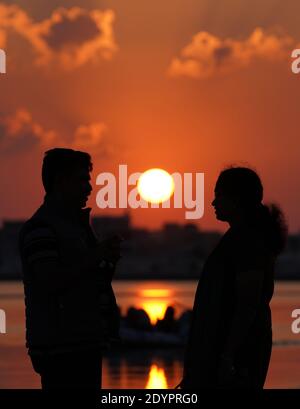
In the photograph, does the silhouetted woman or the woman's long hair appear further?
the woman's long hair

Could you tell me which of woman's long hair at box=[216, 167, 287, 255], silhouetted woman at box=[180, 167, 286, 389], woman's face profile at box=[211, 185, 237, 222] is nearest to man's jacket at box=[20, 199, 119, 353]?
silhouetted woman at box=[180, 167, 286, 389]

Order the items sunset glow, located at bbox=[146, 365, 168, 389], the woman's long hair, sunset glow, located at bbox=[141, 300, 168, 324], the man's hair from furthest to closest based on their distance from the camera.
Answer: sunset glow, located at bbox=[141, 300, 168, 324], sunset glow, located at bbox=[146, 365, 168, 389], the woman's long hair, the man's hair

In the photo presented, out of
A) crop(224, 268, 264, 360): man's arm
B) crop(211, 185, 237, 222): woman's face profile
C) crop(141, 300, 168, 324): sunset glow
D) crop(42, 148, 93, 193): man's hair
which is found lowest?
crop(141, 300, 168, 324): sunset glow

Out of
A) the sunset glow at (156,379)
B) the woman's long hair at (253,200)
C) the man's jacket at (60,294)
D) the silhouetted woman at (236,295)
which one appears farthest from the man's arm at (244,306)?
the sunset glow at (156,379)

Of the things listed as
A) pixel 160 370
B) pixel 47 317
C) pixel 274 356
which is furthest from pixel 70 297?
pixel 274 356

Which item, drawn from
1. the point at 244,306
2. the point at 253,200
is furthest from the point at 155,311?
the point at 244,306

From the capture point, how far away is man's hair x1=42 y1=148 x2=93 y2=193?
7.68 metres

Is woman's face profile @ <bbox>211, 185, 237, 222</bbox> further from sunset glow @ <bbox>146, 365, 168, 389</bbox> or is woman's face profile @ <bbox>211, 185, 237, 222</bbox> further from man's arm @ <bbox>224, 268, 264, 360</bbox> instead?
sunset glow @ <bbox>146, 365, 168, 389</bbox>

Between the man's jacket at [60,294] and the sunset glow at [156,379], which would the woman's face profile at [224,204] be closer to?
the man's jacket at [60,294]

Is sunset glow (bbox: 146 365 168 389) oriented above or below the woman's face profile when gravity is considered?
below

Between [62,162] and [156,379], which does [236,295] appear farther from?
[156,379]

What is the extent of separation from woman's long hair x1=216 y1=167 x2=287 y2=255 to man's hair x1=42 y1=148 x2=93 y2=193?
2.76ft

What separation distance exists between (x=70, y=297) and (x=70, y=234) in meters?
0.38

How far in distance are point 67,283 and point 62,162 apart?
77cm
